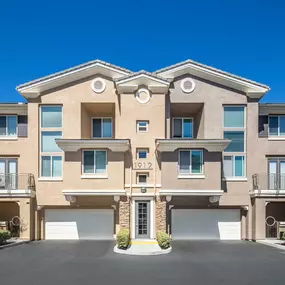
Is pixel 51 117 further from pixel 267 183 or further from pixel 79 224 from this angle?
pixel 267 183

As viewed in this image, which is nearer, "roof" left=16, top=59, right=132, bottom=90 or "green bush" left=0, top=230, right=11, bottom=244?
"green bush" left=0, top=230, right=11, bottom=244

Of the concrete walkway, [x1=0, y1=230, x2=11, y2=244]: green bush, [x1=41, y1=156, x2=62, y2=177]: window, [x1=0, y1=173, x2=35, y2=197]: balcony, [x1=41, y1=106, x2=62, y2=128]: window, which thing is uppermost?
[x1=41, y1=106, x2=62, y2=128]: window

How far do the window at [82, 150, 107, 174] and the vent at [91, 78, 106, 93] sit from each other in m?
3.98

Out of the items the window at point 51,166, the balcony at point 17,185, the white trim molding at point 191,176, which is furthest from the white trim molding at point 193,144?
Answer: the balcony at point 17,185

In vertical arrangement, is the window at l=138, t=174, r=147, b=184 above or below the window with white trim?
below

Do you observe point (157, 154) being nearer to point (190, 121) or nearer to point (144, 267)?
point (190, 121)

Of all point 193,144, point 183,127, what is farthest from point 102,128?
point 193,144

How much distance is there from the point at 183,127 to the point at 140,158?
4.17 meters

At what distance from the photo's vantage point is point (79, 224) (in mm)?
20391

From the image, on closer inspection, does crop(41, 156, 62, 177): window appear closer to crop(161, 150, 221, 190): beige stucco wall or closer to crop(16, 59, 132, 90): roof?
crop(16, 59, 132, 90): roof

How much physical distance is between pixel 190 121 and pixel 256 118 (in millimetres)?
4211

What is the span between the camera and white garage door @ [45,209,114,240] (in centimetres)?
2031

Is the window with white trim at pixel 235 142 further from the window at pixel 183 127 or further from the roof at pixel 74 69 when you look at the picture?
the roof at pixel 74 69

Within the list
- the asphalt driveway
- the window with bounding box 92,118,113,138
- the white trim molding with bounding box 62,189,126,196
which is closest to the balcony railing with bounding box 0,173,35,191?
the white trim molding with bounding box 62,189,126,196
